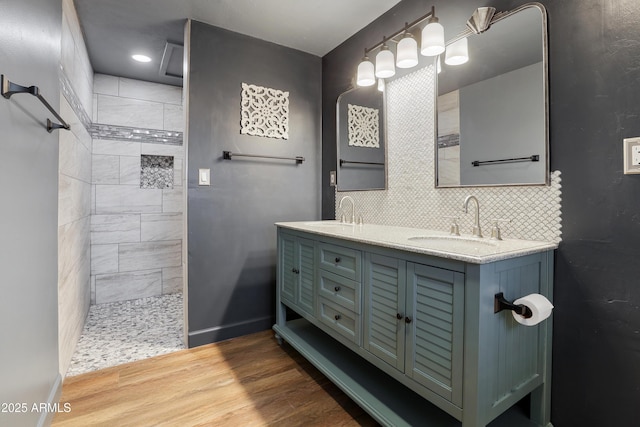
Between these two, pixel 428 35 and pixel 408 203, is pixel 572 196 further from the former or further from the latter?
pixel 428 35

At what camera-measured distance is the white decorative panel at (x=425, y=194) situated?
1335 millimetres

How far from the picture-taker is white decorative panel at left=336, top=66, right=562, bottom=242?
4.38 feet

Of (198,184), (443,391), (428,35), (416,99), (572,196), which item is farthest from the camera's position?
(198,184)

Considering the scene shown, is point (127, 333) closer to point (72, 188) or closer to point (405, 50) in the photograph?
point (72, 188)

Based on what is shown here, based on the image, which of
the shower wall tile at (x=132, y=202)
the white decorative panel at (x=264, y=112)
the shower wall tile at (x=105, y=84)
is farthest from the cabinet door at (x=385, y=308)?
the shower wall tile at (x=105, y=84)

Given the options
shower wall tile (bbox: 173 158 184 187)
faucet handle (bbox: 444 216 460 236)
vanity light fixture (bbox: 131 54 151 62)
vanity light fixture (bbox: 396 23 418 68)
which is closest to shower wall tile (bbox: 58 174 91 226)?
shower wall tile (bbox: 173 158 184 187)

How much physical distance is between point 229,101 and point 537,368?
236 cm

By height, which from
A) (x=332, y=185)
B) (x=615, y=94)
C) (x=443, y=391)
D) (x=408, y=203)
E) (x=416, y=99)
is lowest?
(x=443, y=391)

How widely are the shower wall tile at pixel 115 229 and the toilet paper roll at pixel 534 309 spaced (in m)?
3.31

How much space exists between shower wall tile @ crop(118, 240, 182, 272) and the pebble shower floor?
1.15 feet

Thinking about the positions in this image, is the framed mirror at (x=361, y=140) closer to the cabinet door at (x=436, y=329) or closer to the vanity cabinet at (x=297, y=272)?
the vanity cabinet at (x=297, y=272)

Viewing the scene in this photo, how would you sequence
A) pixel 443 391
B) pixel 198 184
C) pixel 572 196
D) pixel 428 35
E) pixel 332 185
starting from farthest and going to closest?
pixel 332 185 → pixel 198 184 → pixel 428 35 → pixel 572 196 → pixel 443 391

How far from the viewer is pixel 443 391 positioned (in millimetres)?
1125

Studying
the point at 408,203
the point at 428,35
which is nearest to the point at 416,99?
the point at 428,35
